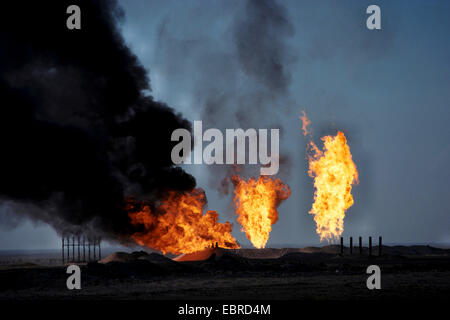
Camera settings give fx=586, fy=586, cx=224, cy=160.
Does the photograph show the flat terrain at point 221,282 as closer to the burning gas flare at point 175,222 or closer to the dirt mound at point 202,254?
the dirt mound at point 202,254

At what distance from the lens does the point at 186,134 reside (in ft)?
241

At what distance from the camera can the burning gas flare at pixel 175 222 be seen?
229 feet

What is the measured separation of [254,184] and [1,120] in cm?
3081

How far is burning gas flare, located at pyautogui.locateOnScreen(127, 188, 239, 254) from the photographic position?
6994cm

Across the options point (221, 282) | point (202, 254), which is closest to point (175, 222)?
point (202, 254)

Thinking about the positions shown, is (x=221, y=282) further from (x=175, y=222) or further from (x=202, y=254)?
(x=175, y=222)

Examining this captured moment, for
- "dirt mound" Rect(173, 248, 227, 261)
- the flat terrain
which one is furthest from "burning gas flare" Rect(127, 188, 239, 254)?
the flat terrain

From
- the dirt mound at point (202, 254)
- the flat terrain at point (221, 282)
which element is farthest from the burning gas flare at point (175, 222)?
the flat terrain at point (221, 282)

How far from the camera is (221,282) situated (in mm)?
44750

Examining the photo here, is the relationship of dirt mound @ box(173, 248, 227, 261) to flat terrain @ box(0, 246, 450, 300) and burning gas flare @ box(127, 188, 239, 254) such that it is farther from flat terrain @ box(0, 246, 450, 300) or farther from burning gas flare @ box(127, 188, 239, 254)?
flat terrain @ box(0, 246, 450, 300)

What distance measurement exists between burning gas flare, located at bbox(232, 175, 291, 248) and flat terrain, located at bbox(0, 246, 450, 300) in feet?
30.9

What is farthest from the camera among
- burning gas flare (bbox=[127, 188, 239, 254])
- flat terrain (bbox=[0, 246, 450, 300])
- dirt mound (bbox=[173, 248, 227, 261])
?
burning gas flare (bbox=[127, 188, 239, 254])
